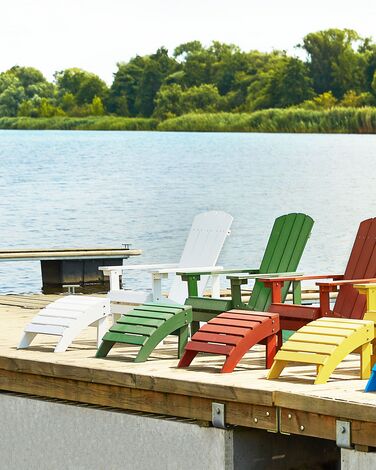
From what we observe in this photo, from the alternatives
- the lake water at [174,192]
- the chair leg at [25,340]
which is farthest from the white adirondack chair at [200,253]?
the lake water at [174,192]

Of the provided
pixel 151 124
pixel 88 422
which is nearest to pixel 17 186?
pixel 151 124

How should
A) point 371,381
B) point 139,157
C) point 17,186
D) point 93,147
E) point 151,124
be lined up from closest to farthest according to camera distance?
1. point 371,381
2. point 17,186
3. point 139,157
4. point 93,147
5. point 151,124

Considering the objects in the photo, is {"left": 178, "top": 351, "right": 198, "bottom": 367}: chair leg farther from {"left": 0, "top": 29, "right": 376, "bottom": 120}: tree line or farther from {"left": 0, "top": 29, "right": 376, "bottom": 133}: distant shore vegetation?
{"left": 0, "top": 29, "right": 376, "bottom": 120}: tree line

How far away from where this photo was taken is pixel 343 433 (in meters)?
4.68

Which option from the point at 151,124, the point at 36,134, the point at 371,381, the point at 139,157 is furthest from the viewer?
the point at 36,134

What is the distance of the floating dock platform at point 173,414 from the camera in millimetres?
4789

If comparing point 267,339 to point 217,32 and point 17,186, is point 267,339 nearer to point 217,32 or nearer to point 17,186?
point 17,186

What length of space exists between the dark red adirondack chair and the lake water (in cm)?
1103

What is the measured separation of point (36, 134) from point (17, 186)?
40125 mm

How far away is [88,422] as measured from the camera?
5.60 meters

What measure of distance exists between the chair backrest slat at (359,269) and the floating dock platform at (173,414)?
0.35m

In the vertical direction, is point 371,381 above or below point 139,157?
above

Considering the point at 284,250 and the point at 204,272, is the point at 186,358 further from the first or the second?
the point at 284,250

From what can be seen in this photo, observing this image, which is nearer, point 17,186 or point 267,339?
point 267,339
